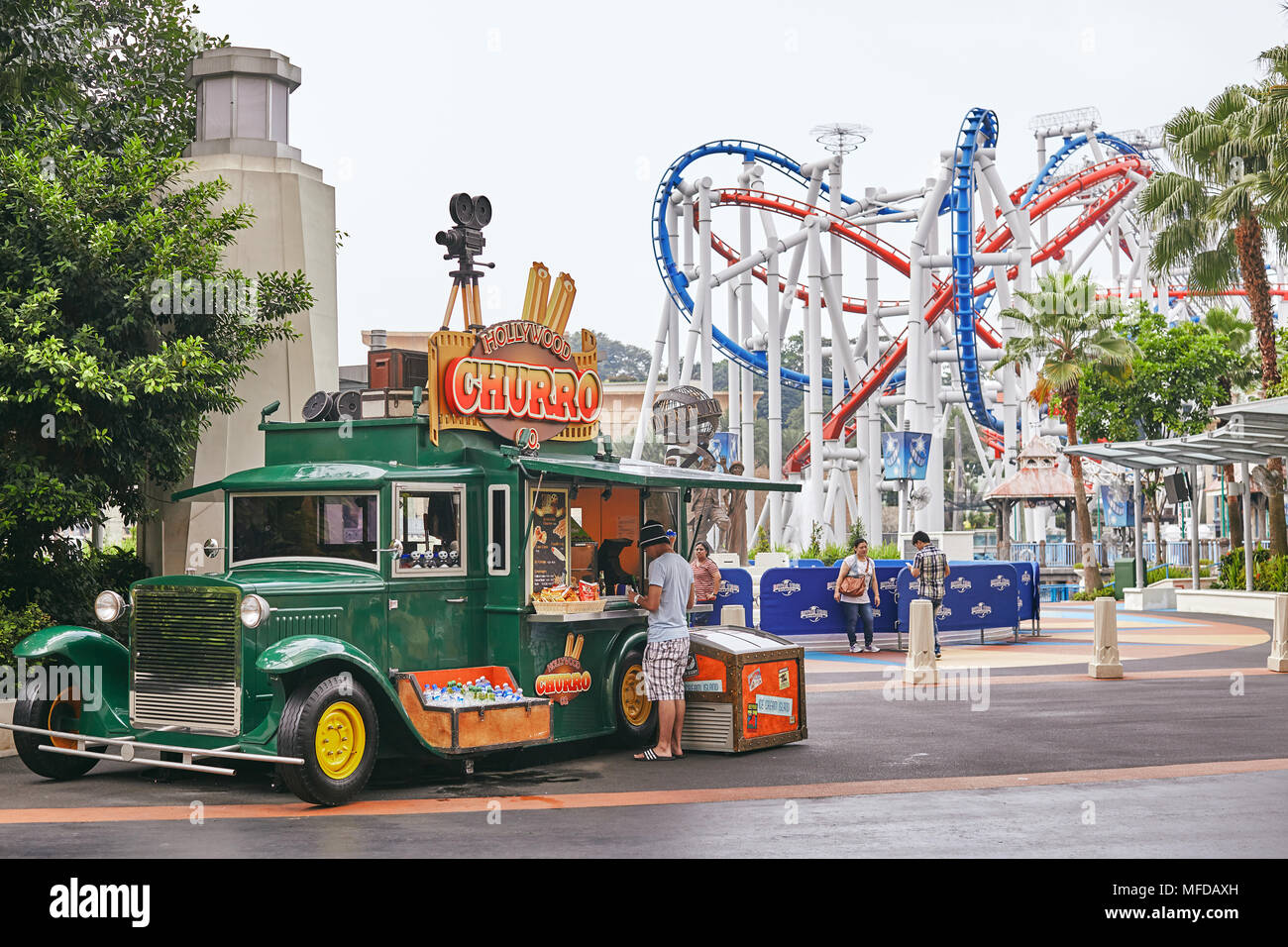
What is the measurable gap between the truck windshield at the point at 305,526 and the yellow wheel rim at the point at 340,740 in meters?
1.32

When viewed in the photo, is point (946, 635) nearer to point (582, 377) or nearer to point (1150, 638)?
point (1150, 638)

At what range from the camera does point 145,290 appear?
1454 cm

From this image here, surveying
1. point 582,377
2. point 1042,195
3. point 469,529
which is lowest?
point 469,529

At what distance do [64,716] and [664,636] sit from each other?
15.8ft

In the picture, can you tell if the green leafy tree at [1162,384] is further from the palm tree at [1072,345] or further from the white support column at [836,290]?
the white support column at [836,290]

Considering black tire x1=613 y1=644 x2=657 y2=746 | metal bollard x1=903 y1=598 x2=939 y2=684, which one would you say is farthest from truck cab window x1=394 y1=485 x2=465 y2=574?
metal bollard x1=903 y1=598 x2=939 y2=684

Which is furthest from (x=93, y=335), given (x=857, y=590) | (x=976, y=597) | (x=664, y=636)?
(x=976, y=597)

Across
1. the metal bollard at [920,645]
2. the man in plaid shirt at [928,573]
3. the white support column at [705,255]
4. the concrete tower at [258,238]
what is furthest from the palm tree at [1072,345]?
the concrete tower at [258,238]

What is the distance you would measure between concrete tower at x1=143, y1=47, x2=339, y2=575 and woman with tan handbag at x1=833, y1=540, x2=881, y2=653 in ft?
27.7

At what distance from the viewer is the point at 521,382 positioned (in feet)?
38.9

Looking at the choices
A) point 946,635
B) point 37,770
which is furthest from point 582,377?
point 946,635

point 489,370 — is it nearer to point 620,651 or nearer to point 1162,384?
point 620,651

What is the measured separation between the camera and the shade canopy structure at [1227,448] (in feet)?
78.8
